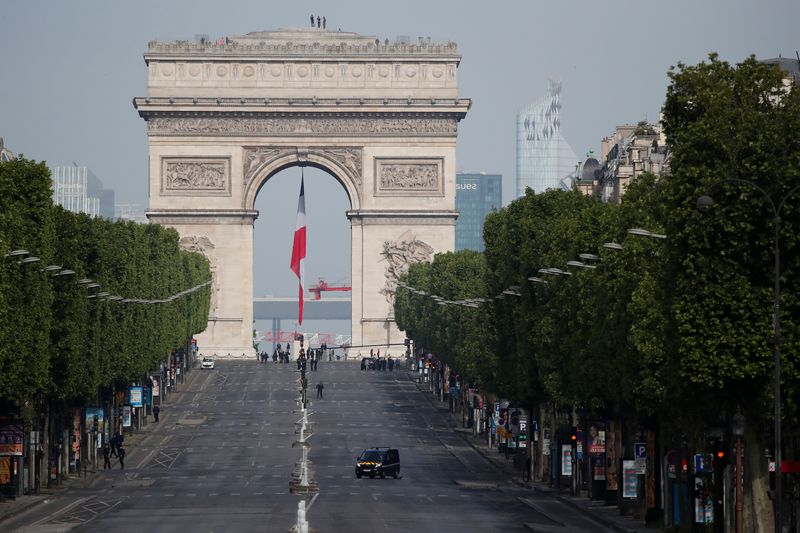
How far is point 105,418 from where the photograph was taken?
339 ft

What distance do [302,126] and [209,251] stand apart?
525 inches

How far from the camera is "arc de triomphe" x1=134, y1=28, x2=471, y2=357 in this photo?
569 feet

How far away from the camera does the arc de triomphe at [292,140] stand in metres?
174

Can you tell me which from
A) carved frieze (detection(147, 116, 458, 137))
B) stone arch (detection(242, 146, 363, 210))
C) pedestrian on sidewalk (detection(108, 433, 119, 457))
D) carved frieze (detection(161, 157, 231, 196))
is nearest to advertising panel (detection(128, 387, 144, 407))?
pedestrian on sidewalk (detection(108, 433, 119, 457))

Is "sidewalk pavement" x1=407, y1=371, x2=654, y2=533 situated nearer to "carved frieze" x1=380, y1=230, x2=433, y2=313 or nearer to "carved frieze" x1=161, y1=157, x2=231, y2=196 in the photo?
"carved frieze" x1=380, y1=230, x2=433, y2=313

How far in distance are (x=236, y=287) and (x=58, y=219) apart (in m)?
89.8

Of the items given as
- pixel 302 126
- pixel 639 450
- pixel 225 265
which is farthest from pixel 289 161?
pixel 639 450

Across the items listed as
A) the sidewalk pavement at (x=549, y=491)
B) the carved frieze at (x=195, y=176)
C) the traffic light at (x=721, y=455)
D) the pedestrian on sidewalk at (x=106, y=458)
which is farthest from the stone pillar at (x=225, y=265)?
the traffic light at (x=721, y=455)

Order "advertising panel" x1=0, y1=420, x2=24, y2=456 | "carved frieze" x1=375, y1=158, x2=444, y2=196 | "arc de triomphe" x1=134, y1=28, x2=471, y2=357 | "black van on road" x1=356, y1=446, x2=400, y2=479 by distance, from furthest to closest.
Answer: "carved frieze" x1=375, y1=158, x2=444, y2=196 → "arc de triomphe" x1=134, y1=28, x2=471, y2=357 → "black van on road" x1=356, y1=446, x2=400, y2=479 → "advertising panel" x1=0, y1=420, x2=24, y2=456

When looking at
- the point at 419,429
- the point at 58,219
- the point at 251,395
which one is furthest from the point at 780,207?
the point at 251,395

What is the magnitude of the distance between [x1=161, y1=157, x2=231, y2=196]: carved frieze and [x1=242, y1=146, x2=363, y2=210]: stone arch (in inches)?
73.3

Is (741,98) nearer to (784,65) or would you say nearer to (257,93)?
(784,65)

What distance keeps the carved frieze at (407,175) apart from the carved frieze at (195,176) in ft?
43.0

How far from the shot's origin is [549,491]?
86.3m
